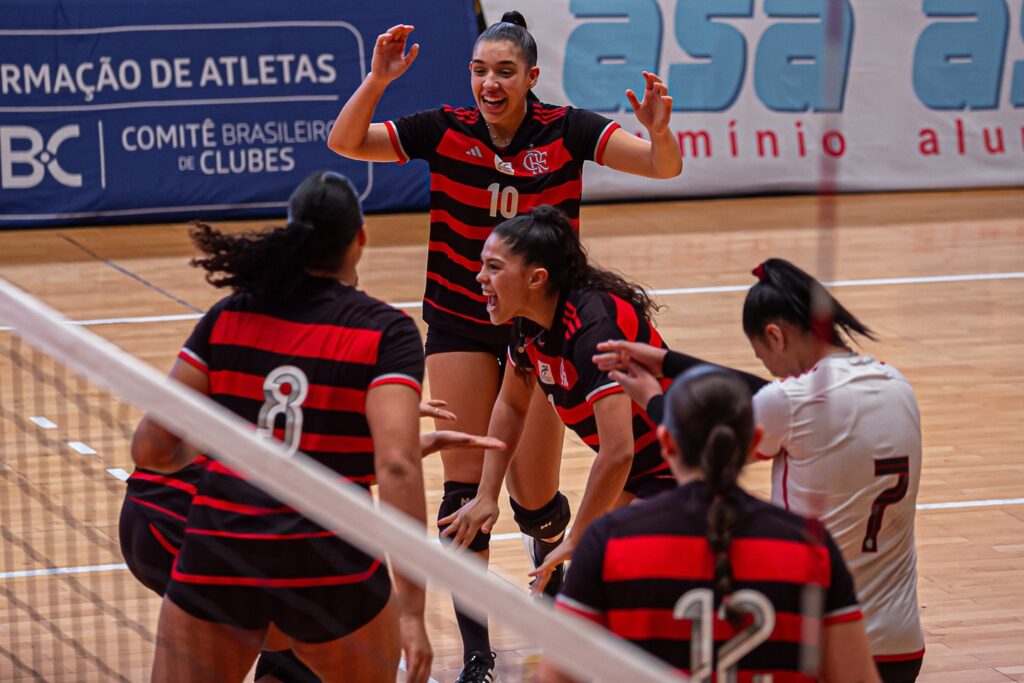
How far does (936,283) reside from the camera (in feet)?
34.5

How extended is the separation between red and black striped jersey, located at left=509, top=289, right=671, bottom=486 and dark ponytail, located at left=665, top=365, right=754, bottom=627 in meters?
1.33

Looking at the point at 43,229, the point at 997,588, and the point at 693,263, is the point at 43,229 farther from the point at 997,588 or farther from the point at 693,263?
the point at 997,588

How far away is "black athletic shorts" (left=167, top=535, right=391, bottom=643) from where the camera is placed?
320cm

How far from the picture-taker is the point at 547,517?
4.99 m

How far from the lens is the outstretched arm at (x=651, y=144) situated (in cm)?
492

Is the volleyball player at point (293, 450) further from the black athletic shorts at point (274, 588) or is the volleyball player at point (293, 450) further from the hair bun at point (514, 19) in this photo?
the hair bun at point (514, 19)

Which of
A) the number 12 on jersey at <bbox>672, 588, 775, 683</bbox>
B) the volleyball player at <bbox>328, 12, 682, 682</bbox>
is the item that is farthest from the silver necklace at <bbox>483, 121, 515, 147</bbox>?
the number 12 on jersey at <bbox>672, 588, 775, 683</bbox>

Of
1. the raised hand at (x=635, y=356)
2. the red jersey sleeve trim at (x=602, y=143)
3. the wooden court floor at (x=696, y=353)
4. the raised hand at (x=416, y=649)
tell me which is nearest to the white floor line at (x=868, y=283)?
the wooden court floor at (x=696, y=353)

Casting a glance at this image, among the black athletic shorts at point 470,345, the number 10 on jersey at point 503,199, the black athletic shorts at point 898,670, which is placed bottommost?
the black athletic shorts at point 898,670

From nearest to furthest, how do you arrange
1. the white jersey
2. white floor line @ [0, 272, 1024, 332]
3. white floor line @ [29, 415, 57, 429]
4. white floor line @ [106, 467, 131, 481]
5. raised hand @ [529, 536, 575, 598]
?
the white jersey < raised hand @ [529, 536, 575, 598] < white floor line @ [106, 467, 131, 481] < white floor line @ [29, 415, 57, 429] < white floor line @ [0, 272, 1024, 332]

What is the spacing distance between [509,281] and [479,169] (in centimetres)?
90

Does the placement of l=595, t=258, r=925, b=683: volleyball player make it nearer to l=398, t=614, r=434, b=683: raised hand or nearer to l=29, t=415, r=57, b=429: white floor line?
l=398, t=614, r=434, b=683: raised hand

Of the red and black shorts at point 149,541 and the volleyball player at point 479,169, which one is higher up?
the volleyball player at point 479,169

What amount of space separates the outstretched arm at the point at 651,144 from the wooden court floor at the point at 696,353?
1613 millimetres
